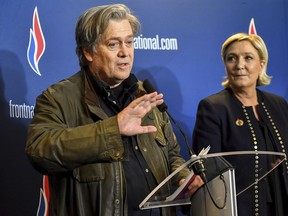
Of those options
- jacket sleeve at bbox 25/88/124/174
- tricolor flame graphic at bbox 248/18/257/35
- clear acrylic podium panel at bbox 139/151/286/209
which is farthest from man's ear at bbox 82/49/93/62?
tricolor flame graphic at bbox 248/18/257/35

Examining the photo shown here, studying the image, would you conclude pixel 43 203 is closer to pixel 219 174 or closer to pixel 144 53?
pixel 144 53

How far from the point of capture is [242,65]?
112 inches

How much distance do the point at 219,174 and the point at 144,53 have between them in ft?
4.78

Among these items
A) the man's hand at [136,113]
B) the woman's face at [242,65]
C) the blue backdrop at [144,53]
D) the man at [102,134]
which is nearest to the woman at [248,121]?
the woman's face at [242,65]

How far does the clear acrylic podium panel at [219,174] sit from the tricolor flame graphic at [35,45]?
1.12 m

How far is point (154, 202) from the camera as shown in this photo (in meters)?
1.71

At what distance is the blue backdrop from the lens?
2605 millimetres

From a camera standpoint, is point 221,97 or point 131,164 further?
point 221,97

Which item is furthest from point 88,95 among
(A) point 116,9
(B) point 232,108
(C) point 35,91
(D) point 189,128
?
(D) point 189,128

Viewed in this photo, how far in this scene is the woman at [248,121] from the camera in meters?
2.63

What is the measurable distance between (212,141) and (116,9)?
2.92 feet

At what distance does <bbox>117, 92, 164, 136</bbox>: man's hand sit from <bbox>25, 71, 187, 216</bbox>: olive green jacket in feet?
0.09

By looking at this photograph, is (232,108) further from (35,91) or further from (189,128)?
(35,91)

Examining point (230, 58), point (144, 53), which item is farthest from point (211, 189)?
point (144, 53)
